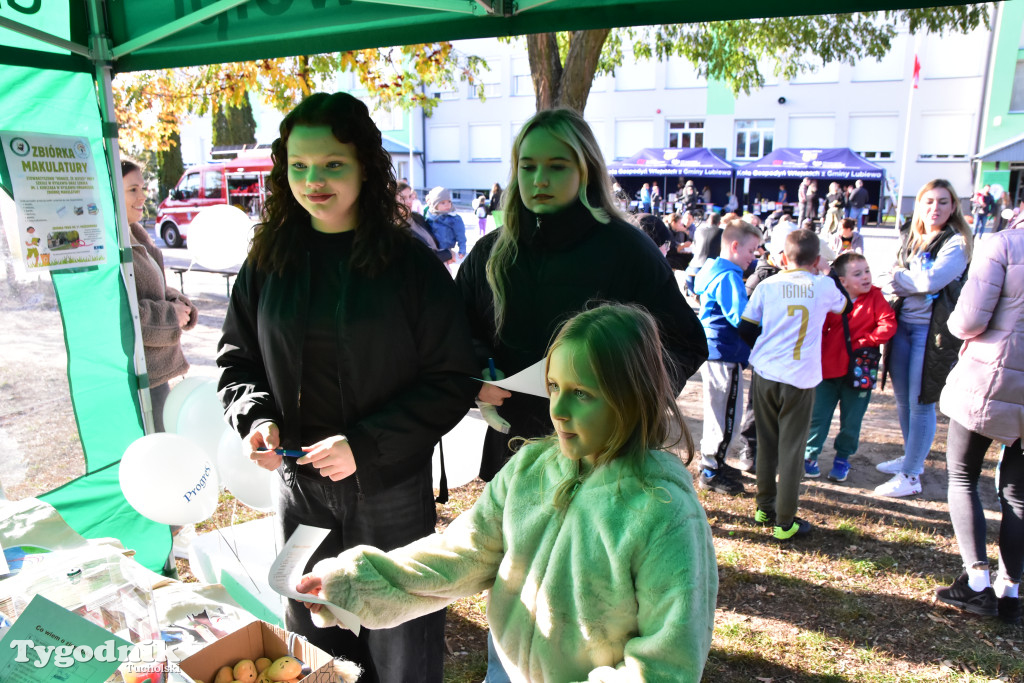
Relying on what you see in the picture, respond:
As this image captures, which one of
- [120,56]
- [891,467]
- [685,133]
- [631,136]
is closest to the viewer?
[120,56]

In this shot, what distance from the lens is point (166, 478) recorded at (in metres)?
2.59

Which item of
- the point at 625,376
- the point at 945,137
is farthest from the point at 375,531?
the point at 945,137

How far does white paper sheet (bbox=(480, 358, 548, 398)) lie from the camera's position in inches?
70.5

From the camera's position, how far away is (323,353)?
187cm

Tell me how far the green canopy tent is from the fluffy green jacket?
1733 mm

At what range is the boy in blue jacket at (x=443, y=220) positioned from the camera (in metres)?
8.59

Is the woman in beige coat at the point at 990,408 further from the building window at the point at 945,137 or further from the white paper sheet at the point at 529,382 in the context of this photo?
the building window at the point at 945,137

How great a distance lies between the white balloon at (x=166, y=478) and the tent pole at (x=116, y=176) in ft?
2.40

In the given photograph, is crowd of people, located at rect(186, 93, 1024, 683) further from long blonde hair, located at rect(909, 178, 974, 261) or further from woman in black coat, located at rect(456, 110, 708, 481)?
long blonde hair, located at rect(909, 178, 974, 261)

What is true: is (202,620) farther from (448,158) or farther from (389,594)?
(448,158)

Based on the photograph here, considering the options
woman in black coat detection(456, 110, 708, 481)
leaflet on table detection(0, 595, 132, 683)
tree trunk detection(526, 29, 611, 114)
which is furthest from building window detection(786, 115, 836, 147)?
leaflet on table detection(0, 595, 132, 683)

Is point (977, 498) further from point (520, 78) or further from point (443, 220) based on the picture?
point (520, 78)

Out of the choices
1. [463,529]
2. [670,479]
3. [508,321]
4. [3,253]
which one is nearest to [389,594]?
[463,529]

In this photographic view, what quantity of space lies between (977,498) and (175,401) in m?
3.62
